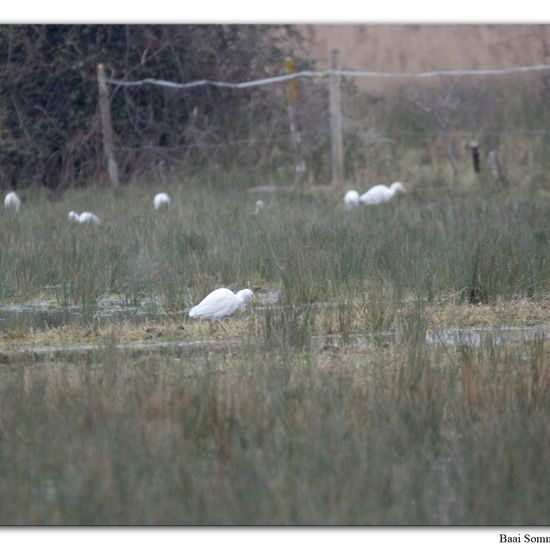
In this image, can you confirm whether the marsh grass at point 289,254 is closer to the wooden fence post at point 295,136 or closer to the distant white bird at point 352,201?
the distant white bird at point 352,201

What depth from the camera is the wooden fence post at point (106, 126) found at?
1459 cm

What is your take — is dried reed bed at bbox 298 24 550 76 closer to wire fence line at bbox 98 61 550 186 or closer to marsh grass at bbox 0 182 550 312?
wire fence line at bbox 98 61 550 186

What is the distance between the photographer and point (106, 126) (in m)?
14.8

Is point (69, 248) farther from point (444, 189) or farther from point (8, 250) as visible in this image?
point (444, 189)

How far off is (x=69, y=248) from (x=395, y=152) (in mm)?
8728

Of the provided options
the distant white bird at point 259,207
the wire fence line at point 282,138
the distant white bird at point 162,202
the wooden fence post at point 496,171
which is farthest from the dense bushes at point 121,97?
the distant white bird at point 259,207

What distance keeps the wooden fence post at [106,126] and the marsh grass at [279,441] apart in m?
9.50

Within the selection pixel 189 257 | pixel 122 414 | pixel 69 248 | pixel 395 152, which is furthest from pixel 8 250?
pixel 395 152

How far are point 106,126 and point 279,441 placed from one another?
11188 millimetres

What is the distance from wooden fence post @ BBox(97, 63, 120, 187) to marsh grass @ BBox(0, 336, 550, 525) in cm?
950

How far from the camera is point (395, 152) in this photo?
1634 cm

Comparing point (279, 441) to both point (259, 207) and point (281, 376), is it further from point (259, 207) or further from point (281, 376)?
point (259, 207)

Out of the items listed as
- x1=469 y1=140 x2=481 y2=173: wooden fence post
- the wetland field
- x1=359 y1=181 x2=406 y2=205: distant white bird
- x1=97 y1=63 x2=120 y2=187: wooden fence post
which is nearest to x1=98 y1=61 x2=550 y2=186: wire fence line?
x1=97 y1=63 x2=120 y2=187: wooden fence post

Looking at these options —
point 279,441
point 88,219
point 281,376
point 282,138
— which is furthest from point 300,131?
point 279,441
